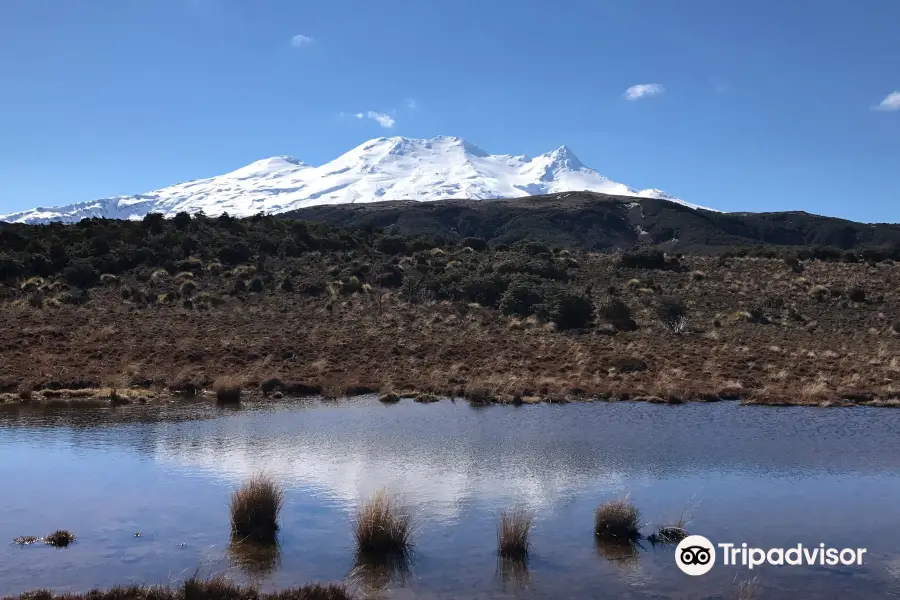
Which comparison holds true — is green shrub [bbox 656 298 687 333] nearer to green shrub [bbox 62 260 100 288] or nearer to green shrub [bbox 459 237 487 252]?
green shrub [bbox 459 237 487 252]

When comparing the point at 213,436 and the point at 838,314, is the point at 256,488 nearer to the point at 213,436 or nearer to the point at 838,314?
the point at 213,436

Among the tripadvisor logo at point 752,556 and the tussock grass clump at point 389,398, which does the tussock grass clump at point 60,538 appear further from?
the tussock grass clump at point 389,398

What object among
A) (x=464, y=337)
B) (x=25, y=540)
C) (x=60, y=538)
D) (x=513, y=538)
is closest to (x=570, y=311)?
(x=464, y=337)

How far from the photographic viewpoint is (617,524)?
12453 millimetres

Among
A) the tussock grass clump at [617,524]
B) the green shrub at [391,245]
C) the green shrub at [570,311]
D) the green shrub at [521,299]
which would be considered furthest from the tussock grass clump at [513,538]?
the green shrub at [391,245]

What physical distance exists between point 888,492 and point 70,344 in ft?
101

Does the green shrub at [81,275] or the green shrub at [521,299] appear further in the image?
the green shrub at [81,275]

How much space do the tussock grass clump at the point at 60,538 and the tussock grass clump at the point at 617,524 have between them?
330 inches

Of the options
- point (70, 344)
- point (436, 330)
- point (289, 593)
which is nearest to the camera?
point (289, 593)

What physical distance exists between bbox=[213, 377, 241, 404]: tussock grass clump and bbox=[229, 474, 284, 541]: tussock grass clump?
13679 millimetres

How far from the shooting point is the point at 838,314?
150 ft

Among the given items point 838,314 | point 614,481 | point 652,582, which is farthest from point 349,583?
point 838,314

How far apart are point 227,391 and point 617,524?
1726cm

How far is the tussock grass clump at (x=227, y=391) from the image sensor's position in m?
26.0
